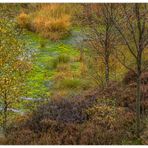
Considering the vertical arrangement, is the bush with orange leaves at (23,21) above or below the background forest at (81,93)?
above

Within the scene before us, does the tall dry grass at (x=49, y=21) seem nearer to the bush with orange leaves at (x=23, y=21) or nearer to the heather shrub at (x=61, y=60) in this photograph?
the bush with orange leaves at (x=23, y=21)

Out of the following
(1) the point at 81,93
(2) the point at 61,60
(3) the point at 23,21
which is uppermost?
(3) the point at 23,21

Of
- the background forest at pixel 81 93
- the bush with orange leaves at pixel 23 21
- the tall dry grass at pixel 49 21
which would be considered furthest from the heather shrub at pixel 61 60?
the bush with orange leaves at pixel 23 21

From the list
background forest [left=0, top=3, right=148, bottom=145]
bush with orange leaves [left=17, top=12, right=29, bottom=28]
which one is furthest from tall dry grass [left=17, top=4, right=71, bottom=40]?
background forest [left=0, top=3, right=148, bottom=145]

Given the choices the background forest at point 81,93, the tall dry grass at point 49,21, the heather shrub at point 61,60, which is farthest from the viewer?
the tall dry grass at point 49,21

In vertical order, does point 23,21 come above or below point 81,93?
above

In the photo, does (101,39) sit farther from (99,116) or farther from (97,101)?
(99,116)

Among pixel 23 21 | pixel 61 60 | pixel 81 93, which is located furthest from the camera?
pixel 23 21

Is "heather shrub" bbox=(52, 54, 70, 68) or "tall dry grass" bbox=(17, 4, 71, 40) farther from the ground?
"tall dry grass" bbox=(17, 4, 71, 40)

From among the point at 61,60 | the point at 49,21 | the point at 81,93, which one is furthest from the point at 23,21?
the point at 81,93

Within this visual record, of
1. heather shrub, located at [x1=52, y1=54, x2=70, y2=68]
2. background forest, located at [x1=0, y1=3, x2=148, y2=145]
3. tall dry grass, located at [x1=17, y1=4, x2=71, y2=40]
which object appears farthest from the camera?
tall dry grass, located at [x1=17, y1=4, x2=71, y2=40]

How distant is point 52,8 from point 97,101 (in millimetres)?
11497

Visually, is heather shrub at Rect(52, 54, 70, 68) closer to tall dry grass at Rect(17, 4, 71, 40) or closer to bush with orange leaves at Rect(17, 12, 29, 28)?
tall dry grass at Rect(17, 4, 71, 40)

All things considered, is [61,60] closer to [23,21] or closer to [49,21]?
[49,21]
